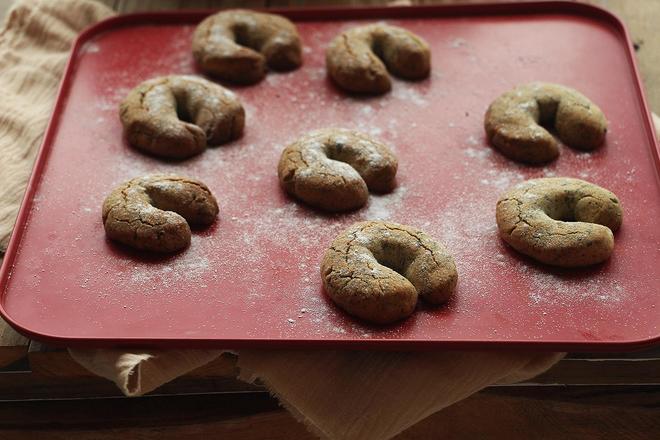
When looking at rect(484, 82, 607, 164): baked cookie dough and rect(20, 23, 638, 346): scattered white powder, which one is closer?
rect(20, 23, 638, 346): scattered white powder

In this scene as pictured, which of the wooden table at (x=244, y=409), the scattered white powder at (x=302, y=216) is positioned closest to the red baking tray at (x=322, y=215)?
the scattered white powder at (x=302, y=216)

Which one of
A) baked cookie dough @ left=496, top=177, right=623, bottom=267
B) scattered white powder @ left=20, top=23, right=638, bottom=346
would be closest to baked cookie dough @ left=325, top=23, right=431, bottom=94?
scattered white powder @ left=20, top=23, right=638, bottom=346

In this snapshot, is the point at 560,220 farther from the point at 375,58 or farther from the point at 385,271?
the point at 375,58

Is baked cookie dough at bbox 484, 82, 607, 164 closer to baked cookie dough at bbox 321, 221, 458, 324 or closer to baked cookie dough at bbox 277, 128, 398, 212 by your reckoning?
baked cookie dough at bbox 277, 128, 398, 212

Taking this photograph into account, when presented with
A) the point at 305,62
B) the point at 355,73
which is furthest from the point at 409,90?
the point at 305,62

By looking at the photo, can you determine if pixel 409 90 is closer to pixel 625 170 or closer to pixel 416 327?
pixel 625 170

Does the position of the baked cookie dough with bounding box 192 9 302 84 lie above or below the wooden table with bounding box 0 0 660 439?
above
